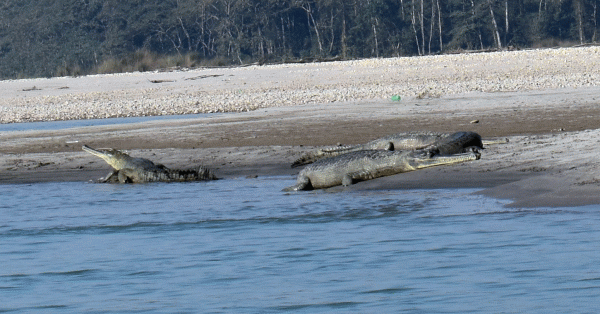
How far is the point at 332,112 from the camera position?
18.8 m

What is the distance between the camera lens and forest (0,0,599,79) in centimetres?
5259

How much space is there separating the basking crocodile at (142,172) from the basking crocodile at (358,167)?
71.8 inches

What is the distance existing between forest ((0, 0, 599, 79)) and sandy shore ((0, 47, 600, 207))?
22.5m

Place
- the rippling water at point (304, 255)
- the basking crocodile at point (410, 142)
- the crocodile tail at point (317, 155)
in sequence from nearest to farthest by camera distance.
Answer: the rippling water at point (304, 255), the basking crocodile at point (410, 142), the crocodile tail at point (317, 155)

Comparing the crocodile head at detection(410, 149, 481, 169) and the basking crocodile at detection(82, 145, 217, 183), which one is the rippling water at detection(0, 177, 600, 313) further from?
the basking crocodile at detection(82, 145, 217, 183)

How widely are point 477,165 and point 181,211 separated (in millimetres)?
3362

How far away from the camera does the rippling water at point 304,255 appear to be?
20.9ft

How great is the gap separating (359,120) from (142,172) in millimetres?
5130

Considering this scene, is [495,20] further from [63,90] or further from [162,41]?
[63,90]

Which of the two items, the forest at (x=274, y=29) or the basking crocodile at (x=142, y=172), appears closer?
the basking crocodile at (x=142, y=172)

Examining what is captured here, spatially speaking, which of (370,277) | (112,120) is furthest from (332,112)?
(370,277)

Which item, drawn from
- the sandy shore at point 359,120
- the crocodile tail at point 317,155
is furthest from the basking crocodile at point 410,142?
the sandy shore at point 359,120

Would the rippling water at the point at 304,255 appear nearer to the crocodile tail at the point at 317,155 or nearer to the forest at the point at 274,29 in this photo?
the crocodile tail at the point at 317,155

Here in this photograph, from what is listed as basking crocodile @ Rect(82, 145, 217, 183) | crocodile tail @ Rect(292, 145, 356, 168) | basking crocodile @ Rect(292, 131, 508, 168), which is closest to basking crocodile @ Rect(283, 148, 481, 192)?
basking crocodile @ Rect(292, 131, 508, 168)
